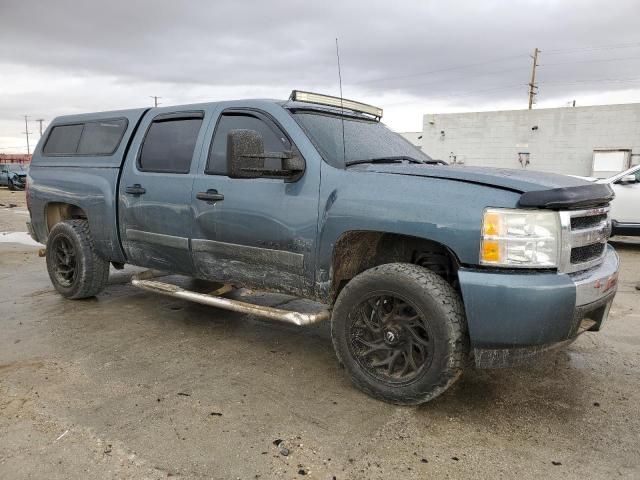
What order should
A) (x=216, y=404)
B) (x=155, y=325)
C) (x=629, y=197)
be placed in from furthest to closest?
1. (x=629, y=197)
2. (x=155, y=325)
3. (x=216, y=404)

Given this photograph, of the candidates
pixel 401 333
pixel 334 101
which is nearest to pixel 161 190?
pixel 334 101

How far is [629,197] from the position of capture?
959 cm

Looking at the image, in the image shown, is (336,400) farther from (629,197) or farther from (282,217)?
(629,197)

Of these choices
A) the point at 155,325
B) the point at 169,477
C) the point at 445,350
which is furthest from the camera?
the point at 155,325

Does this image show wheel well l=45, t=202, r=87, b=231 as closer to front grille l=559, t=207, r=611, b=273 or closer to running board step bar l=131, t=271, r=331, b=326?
running board step bar l=131, t=271, r=331, b=326

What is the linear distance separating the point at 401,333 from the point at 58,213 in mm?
4393

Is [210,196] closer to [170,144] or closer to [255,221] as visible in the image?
[255,221]

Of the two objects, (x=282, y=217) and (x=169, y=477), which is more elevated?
(x=282, y=217)

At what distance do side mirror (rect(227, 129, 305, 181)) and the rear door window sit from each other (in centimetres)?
96

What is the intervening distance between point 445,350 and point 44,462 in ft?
6.91

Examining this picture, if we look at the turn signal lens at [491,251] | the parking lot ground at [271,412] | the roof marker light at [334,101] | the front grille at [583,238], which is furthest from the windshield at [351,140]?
the parking lot ground at [271,412]

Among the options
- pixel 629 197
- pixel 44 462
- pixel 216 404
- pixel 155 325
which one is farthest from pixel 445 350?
pixel 629 197

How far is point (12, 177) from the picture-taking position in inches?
1098

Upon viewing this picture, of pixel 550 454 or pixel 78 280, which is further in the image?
pixel 78 280
